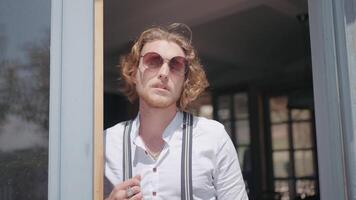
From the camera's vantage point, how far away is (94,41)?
1.51 m

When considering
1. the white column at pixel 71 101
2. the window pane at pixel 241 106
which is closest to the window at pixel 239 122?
the window pane at pixel 241 106

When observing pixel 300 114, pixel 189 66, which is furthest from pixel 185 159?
pixel 300 114

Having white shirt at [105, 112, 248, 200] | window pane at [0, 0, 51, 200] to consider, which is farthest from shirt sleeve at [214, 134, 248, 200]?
window pane at [0, 0, 51, 200]

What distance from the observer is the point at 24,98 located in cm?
143

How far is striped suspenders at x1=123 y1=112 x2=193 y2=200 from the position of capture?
162 cm

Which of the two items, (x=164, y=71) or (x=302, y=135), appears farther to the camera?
(x=302, y=135)

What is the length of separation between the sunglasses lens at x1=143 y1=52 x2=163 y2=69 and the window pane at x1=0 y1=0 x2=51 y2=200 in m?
0.41

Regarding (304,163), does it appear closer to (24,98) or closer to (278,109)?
(278,109)

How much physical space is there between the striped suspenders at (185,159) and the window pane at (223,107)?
5355mm

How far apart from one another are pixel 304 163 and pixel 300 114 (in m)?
0.65

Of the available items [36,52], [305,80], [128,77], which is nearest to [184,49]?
[128,77]

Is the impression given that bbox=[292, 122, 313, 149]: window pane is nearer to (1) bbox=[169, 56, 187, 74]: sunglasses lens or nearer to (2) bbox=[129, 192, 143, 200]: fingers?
(1) bbox=[169, 56, 187, 74]: sunglasses lens

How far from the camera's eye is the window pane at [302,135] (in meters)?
6.61

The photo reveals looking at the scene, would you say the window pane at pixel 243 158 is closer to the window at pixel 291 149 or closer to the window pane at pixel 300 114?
the window at pixel 291 149
